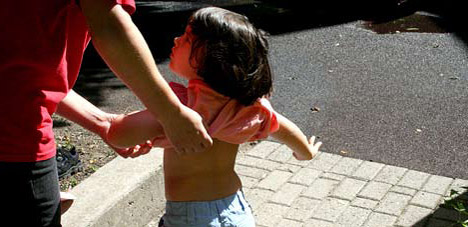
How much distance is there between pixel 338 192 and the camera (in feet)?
14.5

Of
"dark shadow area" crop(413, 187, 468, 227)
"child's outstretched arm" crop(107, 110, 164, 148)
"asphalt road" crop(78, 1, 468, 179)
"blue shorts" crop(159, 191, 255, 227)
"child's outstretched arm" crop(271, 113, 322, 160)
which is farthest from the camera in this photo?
"asphalt road" crop(78, 1, 468, 179)

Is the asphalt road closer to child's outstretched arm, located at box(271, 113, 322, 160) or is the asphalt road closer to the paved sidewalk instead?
the paved sidewalk

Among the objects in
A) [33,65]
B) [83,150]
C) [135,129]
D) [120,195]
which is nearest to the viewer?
[33,65]

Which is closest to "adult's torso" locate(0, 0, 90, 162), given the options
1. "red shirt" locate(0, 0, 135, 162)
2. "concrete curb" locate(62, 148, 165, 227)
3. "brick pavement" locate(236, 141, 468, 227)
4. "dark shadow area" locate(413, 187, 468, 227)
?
"red shirt" locate(0, 0, 135, 162)

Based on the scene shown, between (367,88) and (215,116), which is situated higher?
(215,116)

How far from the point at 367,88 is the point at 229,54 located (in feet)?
14.2

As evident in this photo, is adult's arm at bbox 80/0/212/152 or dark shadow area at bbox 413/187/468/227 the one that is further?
dark shadow area at bbox 413/187/468/227

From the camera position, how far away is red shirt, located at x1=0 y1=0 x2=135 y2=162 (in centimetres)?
212

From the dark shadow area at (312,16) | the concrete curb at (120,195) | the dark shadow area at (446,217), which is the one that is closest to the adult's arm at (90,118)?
the concrete curb at (120,195)

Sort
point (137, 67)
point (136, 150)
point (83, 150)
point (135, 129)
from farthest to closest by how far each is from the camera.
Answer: point (83, 150)
point (136, 150)
point (135, 129)
point (137, 67)

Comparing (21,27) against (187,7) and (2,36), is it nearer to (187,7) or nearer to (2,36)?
(2,36)

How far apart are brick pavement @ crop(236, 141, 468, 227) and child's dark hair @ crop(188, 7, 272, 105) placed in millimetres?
1843

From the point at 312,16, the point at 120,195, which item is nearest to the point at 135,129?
the point at 120,195

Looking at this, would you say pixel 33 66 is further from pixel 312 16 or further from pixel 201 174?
pixel 312 16
